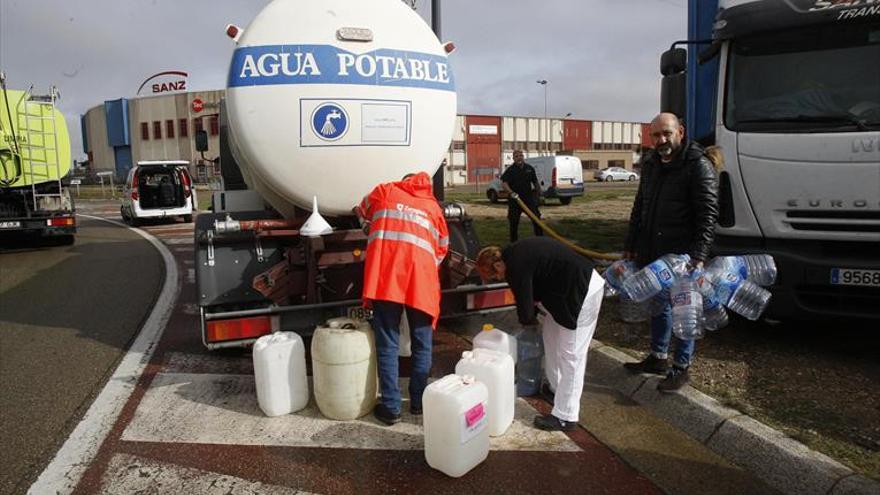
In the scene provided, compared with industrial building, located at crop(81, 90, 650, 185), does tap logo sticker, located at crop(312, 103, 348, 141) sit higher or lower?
lower

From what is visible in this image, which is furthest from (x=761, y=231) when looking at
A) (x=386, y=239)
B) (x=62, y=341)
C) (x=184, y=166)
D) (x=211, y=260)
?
(x=184, y=166)

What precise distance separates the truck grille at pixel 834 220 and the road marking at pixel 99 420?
4972 mm

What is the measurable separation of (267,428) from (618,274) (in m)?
2.69

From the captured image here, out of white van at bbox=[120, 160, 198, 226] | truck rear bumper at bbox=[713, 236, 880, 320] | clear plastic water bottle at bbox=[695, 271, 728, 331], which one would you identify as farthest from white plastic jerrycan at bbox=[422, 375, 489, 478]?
white van at bbox=[120, 160, 198, 226]

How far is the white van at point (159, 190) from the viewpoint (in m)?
17.0

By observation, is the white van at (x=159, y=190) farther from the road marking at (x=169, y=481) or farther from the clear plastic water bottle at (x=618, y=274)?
the clear plastic water bottle at (x=618, y=274)

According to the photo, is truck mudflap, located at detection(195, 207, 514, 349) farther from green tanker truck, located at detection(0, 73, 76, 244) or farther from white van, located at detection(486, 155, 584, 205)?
white van, located at detection(486, 155, 584, 205)

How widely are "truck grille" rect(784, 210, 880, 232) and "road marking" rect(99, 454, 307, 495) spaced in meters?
3.94

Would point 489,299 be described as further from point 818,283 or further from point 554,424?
point 818,283

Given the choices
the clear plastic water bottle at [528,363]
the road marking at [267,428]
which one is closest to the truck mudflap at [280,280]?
the road marking at [267,428]

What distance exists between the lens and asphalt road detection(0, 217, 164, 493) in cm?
362

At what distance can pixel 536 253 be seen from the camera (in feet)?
11.1

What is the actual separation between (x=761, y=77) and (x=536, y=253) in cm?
272

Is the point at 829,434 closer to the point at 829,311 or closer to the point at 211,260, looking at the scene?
the point at 829,311
